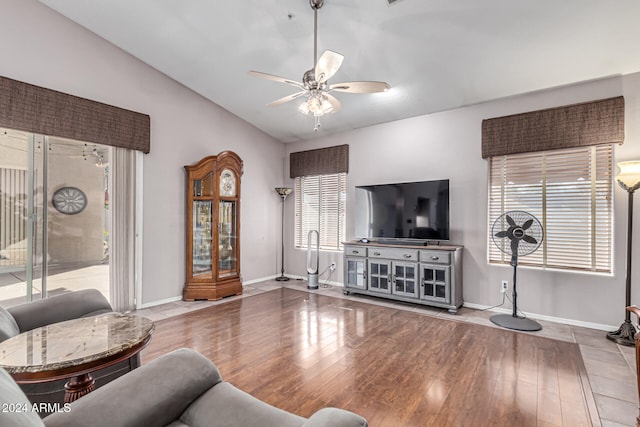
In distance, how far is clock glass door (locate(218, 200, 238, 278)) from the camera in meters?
4.75

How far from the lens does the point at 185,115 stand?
461 cm

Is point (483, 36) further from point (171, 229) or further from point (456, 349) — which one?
point (171, 229)

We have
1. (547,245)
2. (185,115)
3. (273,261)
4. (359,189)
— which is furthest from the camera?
(273,261)

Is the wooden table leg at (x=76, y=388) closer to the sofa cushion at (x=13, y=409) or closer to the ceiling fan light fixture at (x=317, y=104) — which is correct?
the sofa cushion at (x=13, y=409)

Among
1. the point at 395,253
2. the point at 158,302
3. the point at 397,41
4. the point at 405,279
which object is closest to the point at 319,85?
the point at 397,41

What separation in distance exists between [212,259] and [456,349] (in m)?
3.49

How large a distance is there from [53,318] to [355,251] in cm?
360

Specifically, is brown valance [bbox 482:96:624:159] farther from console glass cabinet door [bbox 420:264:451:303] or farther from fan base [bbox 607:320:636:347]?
fan base [bbox 607:320:636:347]

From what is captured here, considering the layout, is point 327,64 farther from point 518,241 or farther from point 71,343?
point 518,241

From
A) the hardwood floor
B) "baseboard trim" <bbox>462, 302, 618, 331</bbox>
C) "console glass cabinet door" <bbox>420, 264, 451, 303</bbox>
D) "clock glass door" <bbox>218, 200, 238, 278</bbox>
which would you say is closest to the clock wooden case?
"clock glass door" <bbox>218, 200, 238, 278</bbox>

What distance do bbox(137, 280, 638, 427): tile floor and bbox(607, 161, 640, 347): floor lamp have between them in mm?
109

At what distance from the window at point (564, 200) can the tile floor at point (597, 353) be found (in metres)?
0.76

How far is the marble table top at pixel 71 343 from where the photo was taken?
1.35 metres

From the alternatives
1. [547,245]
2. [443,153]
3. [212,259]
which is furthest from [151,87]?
[547,245]
